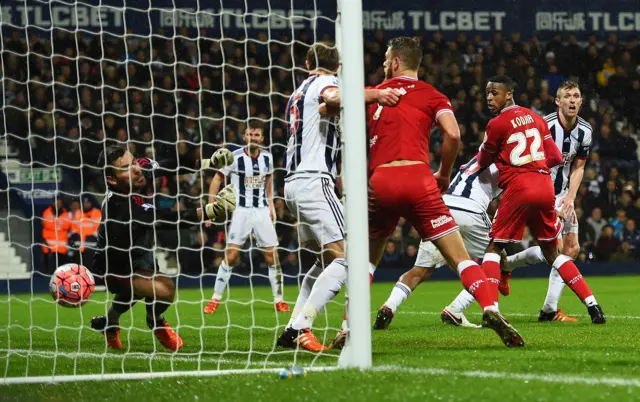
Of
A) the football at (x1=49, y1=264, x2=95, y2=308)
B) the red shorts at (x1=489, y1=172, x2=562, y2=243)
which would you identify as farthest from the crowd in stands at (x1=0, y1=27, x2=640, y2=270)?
the football at (x1=49, y1=264, x2=95, y2=308)

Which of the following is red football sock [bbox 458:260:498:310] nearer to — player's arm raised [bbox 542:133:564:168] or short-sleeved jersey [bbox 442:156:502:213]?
player's arm raised [bbox 542:133:564:168]

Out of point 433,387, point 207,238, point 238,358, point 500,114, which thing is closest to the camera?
point 433,387

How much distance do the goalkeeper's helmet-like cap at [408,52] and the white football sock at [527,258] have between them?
3.13 m

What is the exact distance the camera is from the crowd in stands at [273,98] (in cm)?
1563

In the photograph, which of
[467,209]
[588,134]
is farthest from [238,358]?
[588,134]

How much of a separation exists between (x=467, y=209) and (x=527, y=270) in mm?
10166

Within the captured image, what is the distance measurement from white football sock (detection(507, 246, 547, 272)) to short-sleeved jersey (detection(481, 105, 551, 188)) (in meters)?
1.51

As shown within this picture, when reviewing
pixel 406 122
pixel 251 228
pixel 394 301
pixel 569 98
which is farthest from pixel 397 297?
pixel 251 228

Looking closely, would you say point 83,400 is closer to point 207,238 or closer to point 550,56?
point 207,238

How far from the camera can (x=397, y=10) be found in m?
21.4

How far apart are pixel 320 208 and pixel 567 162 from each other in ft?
11.8

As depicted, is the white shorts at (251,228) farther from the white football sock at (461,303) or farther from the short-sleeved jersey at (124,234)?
the short-sleeved jersey at (124,234)

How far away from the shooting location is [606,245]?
63.5 feet

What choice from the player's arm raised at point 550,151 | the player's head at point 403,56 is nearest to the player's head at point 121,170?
the player's head at point 403,56
